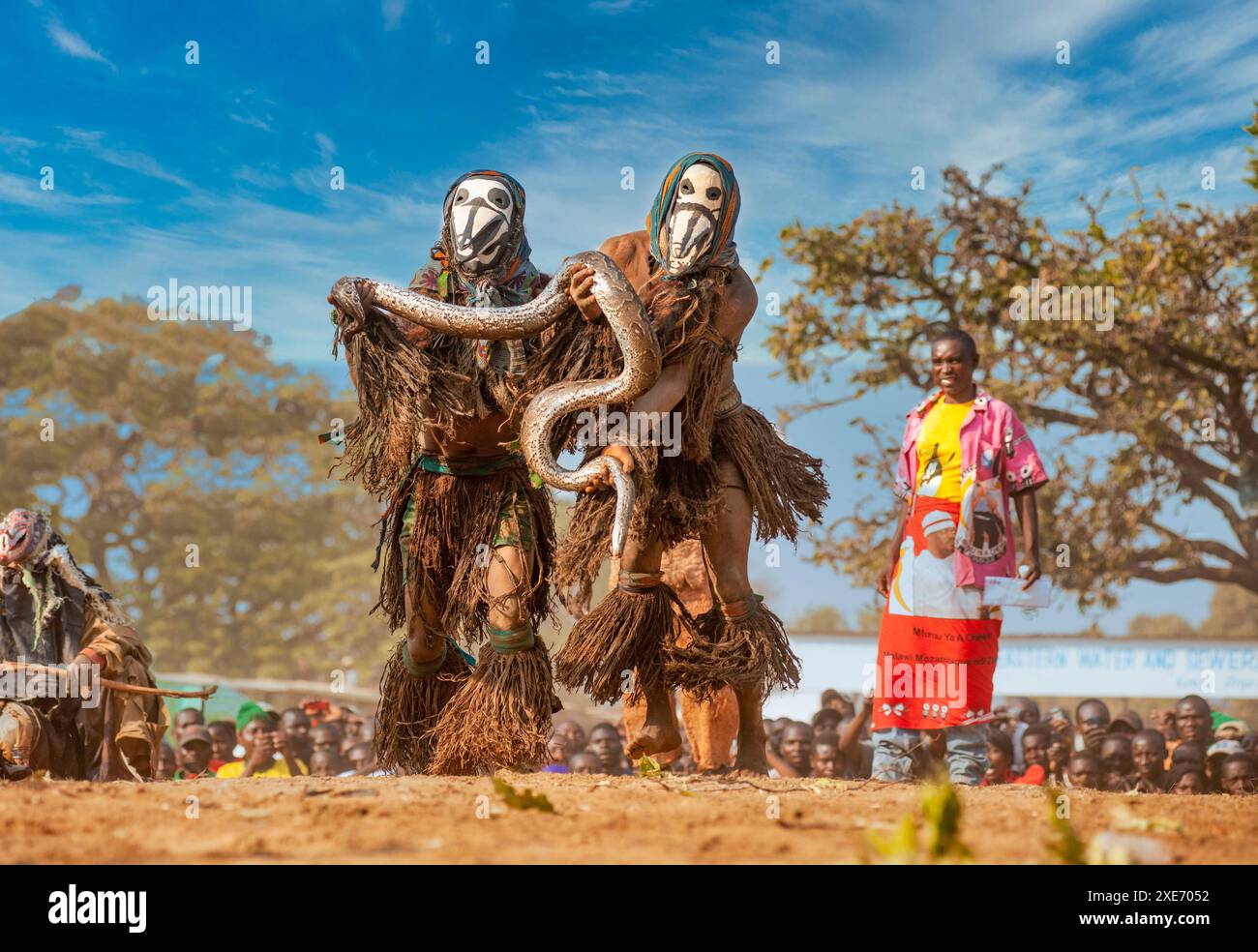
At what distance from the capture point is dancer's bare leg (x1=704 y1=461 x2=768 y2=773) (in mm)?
5293

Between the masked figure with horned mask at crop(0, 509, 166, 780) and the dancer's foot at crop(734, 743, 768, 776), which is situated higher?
the masked figure with horned mask at crop(0, 509, 166, 780)

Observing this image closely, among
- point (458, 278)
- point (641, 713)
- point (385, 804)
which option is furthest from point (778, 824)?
point (641, 713)

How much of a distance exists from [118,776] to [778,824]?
3.82 meters

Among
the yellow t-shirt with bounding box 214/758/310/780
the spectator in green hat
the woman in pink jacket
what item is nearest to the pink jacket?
the woman in pink jacket

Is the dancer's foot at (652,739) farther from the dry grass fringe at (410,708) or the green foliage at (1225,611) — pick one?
the green foliage at (1225,611)

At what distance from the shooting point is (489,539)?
545 cm

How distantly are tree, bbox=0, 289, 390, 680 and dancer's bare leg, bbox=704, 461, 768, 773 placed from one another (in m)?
20.9

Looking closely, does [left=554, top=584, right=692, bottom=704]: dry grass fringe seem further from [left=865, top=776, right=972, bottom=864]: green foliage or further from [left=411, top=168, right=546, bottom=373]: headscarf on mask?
[left=865, top=776, right=972, bottom=864]: green foliage

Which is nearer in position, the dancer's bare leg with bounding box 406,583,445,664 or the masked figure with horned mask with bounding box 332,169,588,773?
the masked figure with horned mask with bounding box 332,169,588,773

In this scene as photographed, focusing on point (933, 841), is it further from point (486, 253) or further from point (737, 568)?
point (486, 253)

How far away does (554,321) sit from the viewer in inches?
196

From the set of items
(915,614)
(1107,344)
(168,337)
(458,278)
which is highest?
(168,337)
